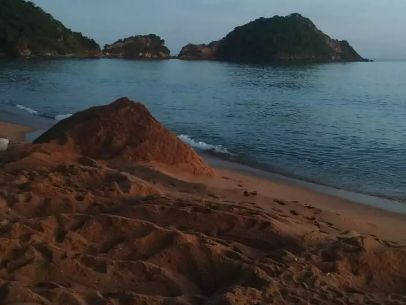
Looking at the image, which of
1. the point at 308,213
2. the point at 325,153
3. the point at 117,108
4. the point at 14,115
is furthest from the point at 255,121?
the point at 308,213

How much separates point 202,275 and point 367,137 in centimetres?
1400

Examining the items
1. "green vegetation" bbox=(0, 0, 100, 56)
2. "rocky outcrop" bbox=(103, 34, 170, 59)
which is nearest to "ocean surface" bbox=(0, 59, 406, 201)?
"green vegetation" bbox=(0, 0, 100, 56)

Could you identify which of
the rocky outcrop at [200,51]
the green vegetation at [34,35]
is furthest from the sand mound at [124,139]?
the rocky outcrop at [200,51]

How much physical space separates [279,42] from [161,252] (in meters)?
126

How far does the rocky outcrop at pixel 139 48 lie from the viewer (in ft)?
430

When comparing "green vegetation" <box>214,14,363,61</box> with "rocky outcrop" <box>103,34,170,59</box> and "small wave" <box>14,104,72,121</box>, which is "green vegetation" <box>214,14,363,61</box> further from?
"small wave" <box>14,104,72,121</box>

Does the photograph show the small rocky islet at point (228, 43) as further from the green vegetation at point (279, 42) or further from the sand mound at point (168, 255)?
the sand mound at point (168, 255)

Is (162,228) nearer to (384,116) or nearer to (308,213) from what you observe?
(308,213)

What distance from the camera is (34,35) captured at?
322ft

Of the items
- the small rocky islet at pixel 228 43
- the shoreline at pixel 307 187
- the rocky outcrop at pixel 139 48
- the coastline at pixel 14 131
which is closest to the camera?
the shoreline at pixel 307 187

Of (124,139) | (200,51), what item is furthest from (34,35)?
(124,139)

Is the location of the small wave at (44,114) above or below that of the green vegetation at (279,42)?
below

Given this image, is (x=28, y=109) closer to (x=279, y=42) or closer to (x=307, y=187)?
(x=307, y=187)

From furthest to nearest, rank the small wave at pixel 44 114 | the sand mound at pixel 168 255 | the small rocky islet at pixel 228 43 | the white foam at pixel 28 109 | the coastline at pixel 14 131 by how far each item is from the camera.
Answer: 1. the small rocky islet at pixel 228 43
2. the white foam at pixel 28 109
3. the small wave at pixel 44 114
4. the coastline at pixel 14 131
5. the sand mound at pixel 168 255
